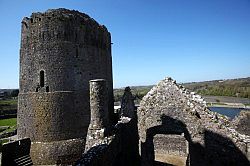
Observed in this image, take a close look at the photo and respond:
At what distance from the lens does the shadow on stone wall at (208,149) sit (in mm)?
7820

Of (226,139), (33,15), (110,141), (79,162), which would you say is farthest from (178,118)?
(33,15)

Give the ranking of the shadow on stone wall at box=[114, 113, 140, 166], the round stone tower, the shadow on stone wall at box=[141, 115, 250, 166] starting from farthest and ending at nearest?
the round stone tower < the shadow on stone wall at box=[114, 113, 140, 166] < the shadow on stone wall at box=[141, 115, 250, 166]

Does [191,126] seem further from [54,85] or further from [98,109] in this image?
[54,85]

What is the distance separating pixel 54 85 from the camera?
13312 mm

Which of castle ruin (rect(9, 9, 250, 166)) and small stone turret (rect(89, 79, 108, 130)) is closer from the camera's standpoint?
small stone turret (rect(89, 79, 108, 130))

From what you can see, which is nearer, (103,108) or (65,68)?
(103,108)

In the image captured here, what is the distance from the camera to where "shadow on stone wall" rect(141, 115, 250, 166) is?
7820 millimetres

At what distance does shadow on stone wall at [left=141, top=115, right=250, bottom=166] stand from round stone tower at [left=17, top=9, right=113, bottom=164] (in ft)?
18.8

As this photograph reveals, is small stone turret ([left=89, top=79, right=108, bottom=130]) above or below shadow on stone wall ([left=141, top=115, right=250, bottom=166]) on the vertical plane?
above

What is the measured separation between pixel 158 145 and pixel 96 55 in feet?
29.0

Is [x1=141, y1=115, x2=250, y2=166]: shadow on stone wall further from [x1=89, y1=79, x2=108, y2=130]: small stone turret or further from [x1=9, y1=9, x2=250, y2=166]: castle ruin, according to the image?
[x1=89, y1=79, x2=108, y2=130]: small stone turret

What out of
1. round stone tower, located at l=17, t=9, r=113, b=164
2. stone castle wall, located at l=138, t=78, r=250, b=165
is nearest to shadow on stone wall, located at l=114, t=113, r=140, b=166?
stone castle wall, located at l=138, t=78, r=250, b=165

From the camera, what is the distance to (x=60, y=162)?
12.5 metres

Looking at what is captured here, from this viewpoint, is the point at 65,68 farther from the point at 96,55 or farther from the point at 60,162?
the point at 60,162
